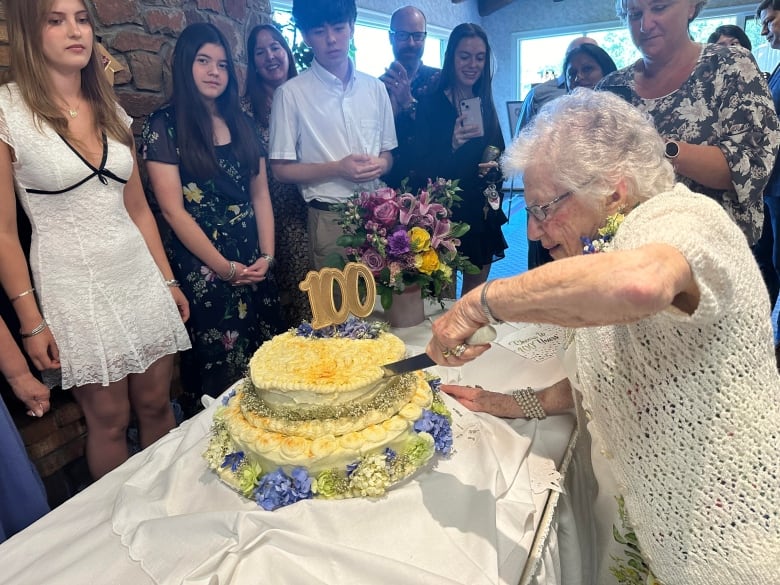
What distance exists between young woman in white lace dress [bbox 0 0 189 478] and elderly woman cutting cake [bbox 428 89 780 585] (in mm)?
1056

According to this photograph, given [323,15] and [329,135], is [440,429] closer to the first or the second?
[329,135]

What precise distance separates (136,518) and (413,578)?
1.62 ft

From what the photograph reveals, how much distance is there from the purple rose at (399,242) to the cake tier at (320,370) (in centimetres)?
42

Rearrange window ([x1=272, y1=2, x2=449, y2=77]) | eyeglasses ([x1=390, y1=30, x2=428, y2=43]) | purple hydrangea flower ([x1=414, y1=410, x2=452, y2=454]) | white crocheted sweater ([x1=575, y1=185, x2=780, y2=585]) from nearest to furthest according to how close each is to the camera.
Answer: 1. white crocheted sweater ([x1=575, y1=185, x2=780, y2=585])
2. purple hydrangea flower ([x1=414, y1=410, x2=452, y2=454])
3. eyeglasses ([x1=390, y1=30, x2=428, y2=43])
4. window ([x1=272, y1=2, x2=449, y2=77])

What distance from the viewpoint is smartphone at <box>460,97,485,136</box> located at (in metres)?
2.38

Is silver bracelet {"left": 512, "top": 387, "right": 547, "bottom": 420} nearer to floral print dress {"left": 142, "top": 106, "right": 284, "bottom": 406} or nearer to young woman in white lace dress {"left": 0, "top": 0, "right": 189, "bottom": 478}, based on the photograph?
young woman in white lace dress {"left": 0, "top": 0, "right": 189, "bottom": 478}

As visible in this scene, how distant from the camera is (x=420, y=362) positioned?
39.0 inches

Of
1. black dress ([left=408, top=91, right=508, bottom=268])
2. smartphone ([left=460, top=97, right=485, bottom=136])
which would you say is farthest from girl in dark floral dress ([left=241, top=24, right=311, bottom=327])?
smartphone ([left=460, top=97, right=485, bottom=136])

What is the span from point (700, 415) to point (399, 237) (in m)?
0.93

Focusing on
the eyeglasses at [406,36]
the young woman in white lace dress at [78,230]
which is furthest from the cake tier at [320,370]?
the eyeglasses at [406,36]

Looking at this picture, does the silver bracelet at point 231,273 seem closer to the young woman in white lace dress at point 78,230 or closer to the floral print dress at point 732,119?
the young woman in white lace dress at point 78,230

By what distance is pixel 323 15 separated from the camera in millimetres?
2027

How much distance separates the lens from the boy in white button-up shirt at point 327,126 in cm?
209

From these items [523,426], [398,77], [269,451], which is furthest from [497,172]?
[269,451]
